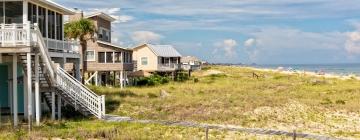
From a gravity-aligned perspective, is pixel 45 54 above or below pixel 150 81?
above

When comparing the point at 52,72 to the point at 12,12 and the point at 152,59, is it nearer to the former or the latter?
the point at 12,12

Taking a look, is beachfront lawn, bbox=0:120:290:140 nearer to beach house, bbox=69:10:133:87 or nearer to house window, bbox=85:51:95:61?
beach house, bbox=69:10:133:87

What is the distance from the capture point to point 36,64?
28.2m

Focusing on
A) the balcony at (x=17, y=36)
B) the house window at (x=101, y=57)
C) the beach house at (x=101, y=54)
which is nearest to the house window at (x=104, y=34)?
the beach house at (x=101, y=54)

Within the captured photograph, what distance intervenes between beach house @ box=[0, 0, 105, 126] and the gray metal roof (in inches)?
1702

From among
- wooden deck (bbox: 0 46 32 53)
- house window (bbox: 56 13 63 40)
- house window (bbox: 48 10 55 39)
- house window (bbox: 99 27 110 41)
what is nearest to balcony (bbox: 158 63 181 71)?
house window (bbox: 99 27 110 41)

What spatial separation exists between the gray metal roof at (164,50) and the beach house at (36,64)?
1702 inches

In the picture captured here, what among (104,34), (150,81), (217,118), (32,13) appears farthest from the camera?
(150,81)

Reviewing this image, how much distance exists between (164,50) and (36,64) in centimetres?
5599

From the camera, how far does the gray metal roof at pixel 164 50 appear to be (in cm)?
8000

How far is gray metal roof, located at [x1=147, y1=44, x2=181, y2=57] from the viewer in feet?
262

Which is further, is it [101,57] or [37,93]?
[101,57]

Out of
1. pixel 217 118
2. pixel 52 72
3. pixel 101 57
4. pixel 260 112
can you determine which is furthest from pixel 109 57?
pixel 52 72

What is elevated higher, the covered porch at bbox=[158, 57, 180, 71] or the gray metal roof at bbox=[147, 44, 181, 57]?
the gray metal roof at bbox=[147, 44, 181, 57]
